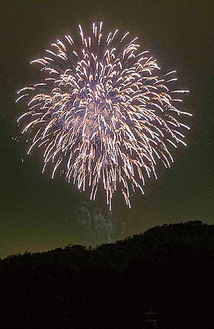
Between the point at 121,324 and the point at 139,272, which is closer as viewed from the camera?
the point at 121,324

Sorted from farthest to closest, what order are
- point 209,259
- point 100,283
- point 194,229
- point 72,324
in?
point 194,229
point 209,259
point 100,283
point 72,324

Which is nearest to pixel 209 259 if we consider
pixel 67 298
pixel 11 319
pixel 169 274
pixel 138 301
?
pixel 169 274

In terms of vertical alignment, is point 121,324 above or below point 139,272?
below

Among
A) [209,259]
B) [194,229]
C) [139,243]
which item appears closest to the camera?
[209,259]

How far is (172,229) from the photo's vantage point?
22.7 meters

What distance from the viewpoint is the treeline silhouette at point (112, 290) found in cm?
1390

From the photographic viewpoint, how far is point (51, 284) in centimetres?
1446

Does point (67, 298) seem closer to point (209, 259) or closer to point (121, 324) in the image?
point (121, 324)

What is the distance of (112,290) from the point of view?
14602 millimetres

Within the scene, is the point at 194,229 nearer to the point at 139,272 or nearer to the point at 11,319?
the point at 139,272

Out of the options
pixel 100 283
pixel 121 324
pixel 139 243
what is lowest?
pixel 121 324

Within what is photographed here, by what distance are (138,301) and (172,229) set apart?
27.8 ft

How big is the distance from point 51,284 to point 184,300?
3846 millimetres

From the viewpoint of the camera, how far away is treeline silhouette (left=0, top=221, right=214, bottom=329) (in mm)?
13898
